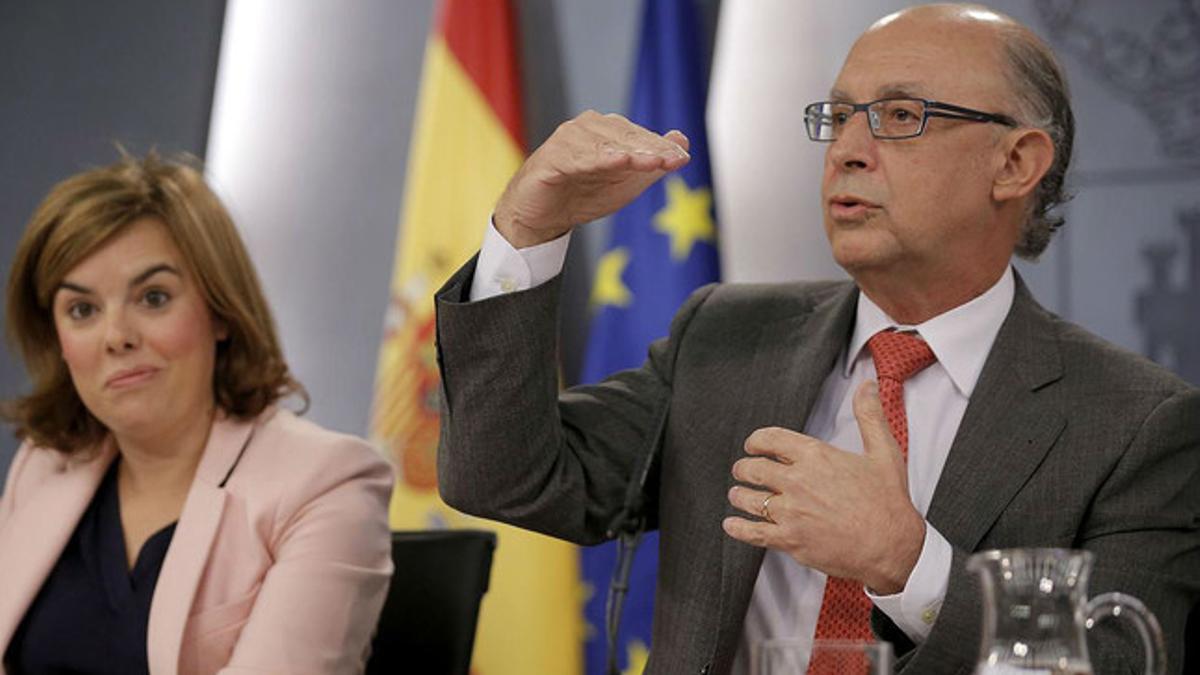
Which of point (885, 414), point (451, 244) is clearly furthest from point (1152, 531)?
point (451, 244)

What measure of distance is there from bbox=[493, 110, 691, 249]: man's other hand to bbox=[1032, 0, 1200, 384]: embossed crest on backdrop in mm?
1666

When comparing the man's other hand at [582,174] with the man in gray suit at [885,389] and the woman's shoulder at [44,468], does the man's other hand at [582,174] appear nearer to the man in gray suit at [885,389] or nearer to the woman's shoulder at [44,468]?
the man in gray suit at [885,389]

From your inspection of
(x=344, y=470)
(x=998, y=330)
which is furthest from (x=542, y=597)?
(x=998, y=330)

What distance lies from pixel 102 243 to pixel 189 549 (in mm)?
554

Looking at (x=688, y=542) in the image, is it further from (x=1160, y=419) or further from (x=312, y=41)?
(x=312, y=41)

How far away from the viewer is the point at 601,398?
7.76 feet

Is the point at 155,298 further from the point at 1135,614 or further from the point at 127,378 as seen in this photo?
the point at 1135,614

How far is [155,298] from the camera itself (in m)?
2.75

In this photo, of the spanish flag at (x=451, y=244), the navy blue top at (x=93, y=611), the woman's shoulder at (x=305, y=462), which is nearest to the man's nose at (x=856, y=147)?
the woman's shoulder at (x=305, y=462)

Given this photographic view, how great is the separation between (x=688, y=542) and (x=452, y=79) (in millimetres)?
1953

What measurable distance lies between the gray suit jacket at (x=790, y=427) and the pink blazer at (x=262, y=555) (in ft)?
1.36

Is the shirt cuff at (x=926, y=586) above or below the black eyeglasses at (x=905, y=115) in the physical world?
below

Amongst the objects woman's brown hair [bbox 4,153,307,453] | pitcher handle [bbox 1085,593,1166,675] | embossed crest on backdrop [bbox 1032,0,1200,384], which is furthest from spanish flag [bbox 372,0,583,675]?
pitcher handle [bbox 1085,593,1166,675]

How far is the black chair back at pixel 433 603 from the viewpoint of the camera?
8.11 feet
